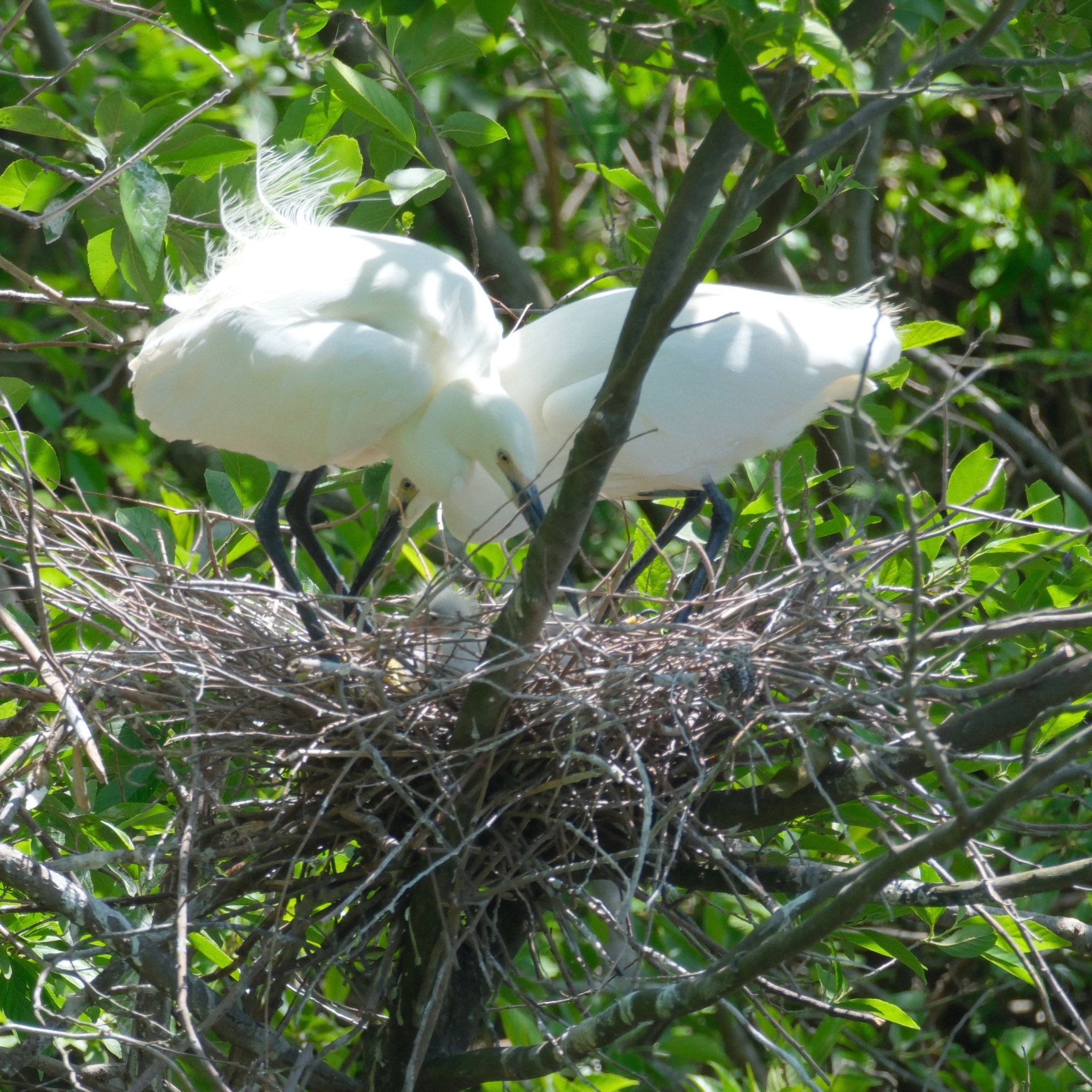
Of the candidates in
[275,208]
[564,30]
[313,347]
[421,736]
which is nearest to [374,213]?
[275,208]

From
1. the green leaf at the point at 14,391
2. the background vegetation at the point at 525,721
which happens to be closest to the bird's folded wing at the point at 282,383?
the background vegetation at the point at 525,721

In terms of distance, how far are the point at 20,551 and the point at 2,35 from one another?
850mm

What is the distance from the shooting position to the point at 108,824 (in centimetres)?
219

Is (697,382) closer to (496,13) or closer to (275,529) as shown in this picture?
(275,529)

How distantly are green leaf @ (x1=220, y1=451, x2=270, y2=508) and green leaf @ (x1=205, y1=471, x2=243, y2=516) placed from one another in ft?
0.07

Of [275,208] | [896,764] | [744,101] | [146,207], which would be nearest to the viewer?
[744,101]

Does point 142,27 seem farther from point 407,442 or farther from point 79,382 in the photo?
point 407,442

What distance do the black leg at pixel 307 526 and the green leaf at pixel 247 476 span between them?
0.07 m

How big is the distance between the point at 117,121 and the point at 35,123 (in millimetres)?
141

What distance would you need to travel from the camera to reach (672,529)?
3.05 meters

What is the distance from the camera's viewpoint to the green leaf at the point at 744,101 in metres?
1.34

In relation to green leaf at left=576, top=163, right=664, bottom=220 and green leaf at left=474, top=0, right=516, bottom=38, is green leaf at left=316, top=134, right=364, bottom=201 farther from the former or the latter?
green leaf at left=474, top=0, right=516, bottom=38

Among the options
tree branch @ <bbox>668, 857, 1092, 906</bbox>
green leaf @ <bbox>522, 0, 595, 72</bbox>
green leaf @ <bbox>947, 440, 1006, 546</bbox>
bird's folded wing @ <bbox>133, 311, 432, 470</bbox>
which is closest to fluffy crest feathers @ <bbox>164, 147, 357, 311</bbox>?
bird's folded wing @ <bbox>133, 311, 432, 470</bbox>

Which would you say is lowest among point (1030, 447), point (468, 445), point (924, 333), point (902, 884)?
point (1030, 447)
